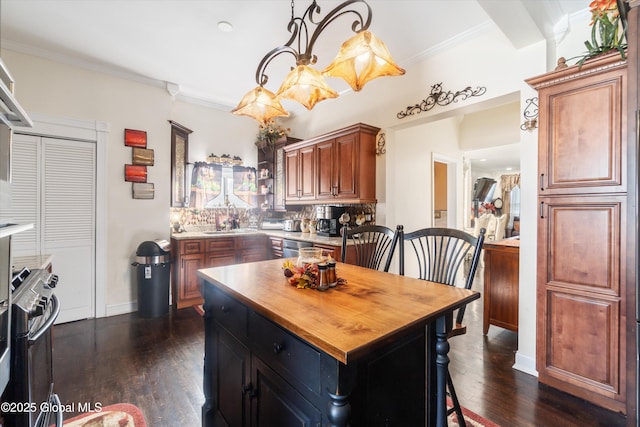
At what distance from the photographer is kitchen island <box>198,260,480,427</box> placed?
85 cm

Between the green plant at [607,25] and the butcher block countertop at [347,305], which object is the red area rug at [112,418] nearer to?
the butcher block countertop at [347,305]

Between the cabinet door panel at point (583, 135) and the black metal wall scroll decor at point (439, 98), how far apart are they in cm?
67

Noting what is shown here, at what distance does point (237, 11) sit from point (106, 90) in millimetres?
2122

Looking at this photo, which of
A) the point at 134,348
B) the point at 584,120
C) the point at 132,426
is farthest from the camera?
the point at 134,348

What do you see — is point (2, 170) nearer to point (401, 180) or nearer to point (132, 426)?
point (132, 426)

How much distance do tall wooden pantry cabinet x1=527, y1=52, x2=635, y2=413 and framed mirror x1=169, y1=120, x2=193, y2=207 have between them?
402 cm

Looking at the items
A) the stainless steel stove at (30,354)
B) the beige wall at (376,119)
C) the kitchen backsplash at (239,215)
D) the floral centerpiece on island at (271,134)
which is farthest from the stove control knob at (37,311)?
the floral centerpiece on island at (271,134)

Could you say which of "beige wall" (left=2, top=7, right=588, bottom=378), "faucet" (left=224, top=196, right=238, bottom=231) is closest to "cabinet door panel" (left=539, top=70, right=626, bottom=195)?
"beige wall" (left=2, top=7, right=588, bottom=378)

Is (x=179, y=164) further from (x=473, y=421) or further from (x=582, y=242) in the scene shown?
(x=582, y=242)

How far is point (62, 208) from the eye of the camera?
3.16 m

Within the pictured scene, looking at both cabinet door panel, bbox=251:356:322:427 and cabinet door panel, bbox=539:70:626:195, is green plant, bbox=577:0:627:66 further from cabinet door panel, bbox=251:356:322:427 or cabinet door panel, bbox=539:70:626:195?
cabinet door panel, bbox=251:356:322:427

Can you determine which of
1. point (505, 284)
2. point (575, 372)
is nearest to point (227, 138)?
point (505, 284)

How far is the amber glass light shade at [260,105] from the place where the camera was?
1843mm

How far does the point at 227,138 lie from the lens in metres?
4.68
